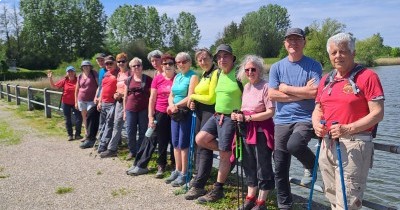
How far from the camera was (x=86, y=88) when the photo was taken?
913 cm

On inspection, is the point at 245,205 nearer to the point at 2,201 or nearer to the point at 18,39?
the point at 2,201

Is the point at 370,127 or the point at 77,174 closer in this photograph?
the point at 370,127

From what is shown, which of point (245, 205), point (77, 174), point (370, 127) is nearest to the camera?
point (370, 127)

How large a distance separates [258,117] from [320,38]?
6675cm

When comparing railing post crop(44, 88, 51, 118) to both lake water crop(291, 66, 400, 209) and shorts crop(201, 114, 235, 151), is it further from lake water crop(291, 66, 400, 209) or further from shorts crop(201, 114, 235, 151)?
shorts crop(201, 114, 235, 151)

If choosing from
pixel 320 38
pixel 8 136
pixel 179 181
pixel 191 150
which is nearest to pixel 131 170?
pixel 179 181

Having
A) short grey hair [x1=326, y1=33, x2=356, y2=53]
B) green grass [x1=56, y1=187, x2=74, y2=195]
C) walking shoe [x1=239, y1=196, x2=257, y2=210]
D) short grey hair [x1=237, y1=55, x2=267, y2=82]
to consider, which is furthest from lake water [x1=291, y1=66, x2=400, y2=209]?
short grey hair [x1=326, y1=33, x2=356, y2=53]

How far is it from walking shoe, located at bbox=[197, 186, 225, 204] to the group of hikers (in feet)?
0.04

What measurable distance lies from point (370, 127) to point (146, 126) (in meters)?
4.56

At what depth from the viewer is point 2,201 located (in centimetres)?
573

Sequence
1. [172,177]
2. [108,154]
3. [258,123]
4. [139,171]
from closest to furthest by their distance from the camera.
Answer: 1. [258,123]
2. [172,177]
3. [139,171]
4. [108,154]

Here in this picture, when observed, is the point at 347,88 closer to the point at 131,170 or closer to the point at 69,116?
the point at 131,170

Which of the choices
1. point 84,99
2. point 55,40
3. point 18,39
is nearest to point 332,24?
point 55,40

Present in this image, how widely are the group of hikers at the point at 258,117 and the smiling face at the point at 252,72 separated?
0.01 metres
